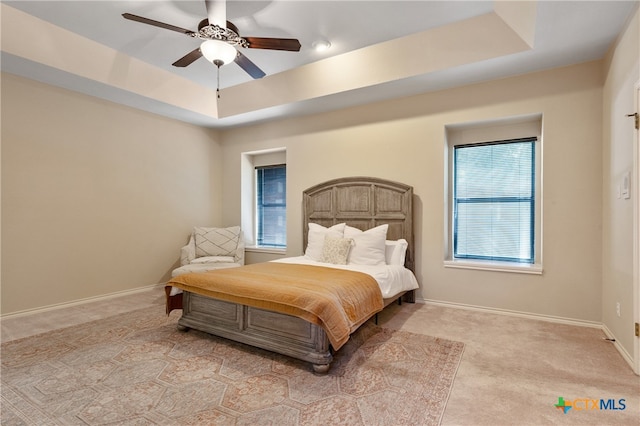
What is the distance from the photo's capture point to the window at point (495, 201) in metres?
3.79

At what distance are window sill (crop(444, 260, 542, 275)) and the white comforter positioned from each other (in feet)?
1.72

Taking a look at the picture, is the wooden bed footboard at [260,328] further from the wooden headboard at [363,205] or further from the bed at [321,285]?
the wooden headboard at [363,205]

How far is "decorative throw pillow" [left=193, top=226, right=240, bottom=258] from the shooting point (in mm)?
4934

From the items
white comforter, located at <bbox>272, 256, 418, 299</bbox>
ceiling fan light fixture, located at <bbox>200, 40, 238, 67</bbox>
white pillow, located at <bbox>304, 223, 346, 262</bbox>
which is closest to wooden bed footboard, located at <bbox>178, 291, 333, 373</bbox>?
white comforter, located at <bbox>272, 256, 418, 299</bbox>

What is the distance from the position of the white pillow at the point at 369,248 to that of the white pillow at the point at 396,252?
0.44ft

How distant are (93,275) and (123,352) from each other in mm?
2095

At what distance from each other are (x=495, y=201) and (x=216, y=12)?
11.9ft

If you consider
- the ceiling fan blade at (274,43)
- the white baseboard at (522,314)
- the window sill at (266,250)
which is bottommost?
the white baseboard at (522,314)

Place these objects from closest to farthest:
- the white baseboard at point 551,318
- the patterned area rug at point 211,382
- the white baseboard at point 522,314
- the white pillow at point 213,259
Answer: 1. the patterned area rug at point 211,382
2. the white baseboard at point 551,318
3. the white baseboard at point 522,314
4. the white pillow at point 213,259

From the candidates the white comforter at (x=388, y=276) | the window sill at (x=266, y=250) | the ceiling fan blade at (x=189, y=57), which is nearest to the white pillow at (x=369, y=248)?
the white comforter at (x=388, y=276)

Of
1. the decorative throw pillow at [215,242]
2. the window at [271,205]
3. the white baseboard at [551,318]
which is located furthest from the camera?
the window at [271,205]

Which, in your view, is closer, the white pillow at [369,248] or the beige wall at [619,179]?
the beige wall at [619,179]

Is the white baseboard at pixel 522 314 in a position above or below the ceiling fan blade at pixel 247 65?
below

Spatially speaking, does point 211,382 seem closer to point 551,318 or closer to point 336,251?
point 336,251
